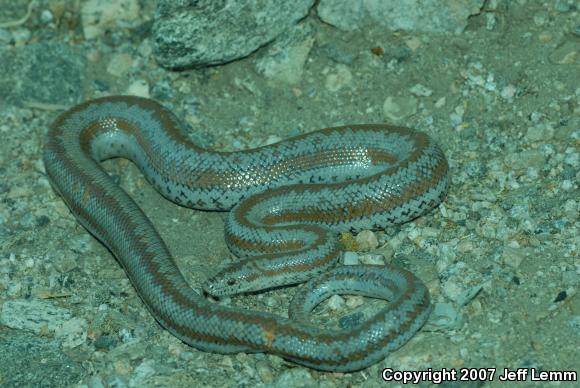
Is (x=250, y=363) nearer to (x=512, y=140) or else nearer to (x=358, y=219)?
(x=358, y=219)

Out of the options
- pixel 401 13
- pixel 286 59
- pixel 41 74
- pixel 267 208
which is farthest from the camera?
pixel 41 74

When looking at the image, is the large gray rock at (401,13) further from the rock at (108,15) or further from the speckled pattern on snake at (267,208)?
the rock at (108,15)

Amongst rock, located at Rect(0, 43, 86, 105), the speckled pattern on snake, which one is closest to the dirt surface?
rock, located at Rect(0, 43, 86, 105)

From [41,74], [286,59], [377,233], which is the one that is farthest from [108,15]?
[377,233]

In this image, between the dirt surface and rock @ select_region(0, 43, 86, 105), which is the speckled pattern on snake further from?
rock @ select_region(0, 43, 86, 105)

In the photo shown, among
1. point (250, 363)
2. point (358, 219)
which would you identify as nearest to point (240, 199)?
point (358, 219)

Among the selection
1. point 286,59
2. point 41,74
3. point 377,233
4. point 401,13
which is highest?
point 401,13

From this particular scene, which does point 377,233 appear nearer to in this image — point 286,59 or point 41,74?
point 286,59
